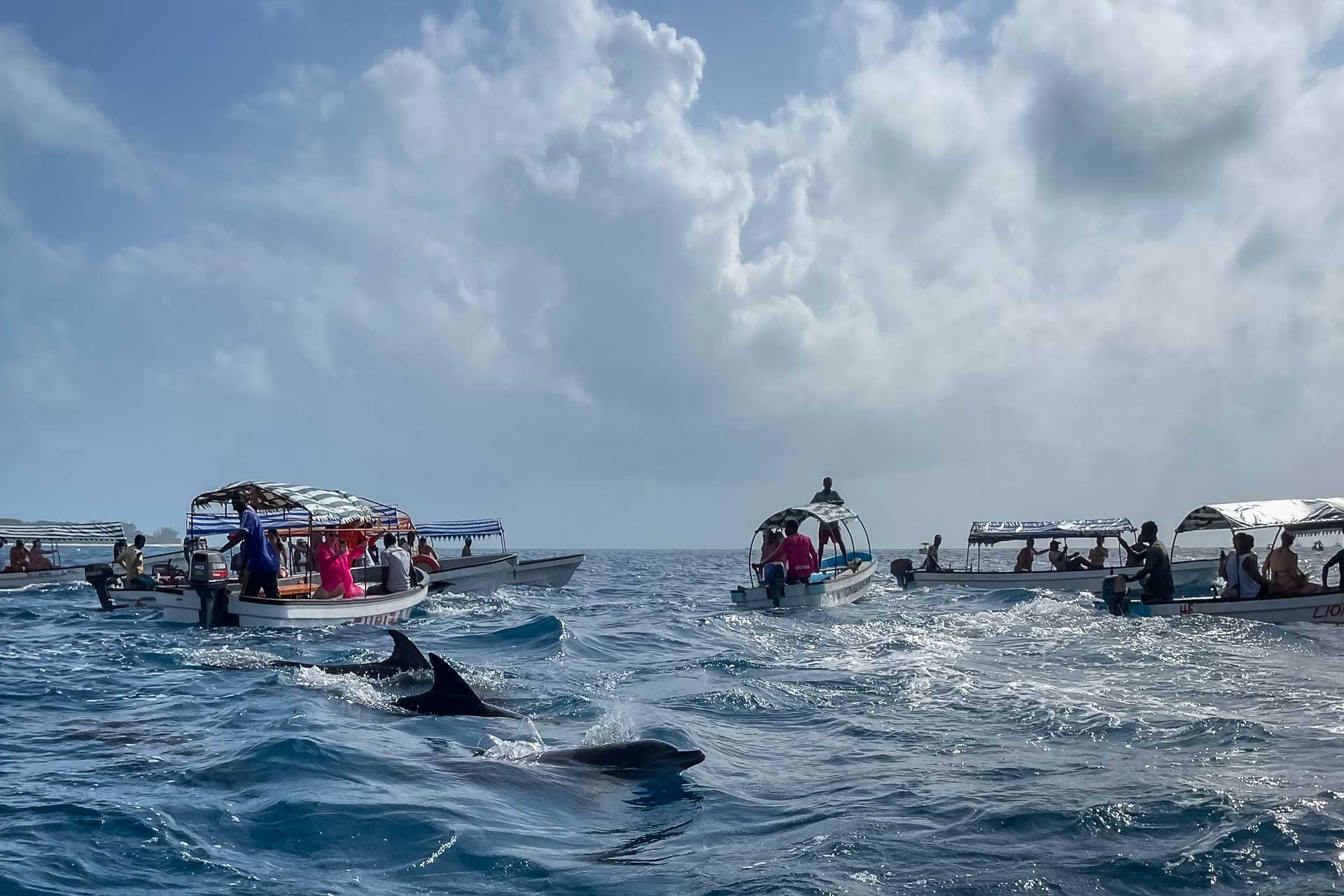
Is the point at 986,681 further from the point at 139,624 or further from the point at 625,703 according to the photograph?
the point at 139,624

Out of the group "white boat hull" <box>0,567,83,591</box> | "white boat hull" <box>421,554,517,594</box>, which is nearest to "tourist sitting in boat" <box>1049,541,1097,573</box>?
"white boat hull" <box>421,554,517,594</box>

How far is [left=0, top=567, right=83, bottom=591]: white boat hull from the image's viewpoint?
34250 millimetres

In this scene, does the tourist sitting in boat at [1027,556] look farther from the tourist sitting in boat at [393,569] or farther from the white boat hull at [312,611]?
the white boat hull at [312,611]

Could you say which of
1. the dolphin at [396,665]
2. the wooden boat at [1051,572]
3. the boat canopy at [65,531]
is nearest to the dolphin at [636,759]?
the dolphin at [396,665]

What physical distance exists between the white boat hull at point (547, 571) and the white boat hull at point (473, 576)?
83cm

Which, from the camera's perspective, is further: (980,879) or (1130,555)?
(1130,555)

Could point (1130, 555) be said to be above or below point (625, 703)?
above

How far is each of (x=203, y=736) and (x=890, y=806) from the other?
6.87m

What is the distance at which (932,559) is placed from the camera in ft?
124

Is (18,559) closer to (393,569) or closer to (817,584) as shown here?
(393,569)

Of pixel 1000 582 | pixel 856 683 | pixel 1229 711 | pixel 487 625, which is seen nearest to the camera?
pixel 1229 711

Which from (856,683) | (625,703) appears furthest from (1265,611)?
A: (625,703)

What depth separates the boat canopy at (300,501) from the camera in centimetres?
2488

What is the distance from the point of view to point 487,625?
2308 centimetres
